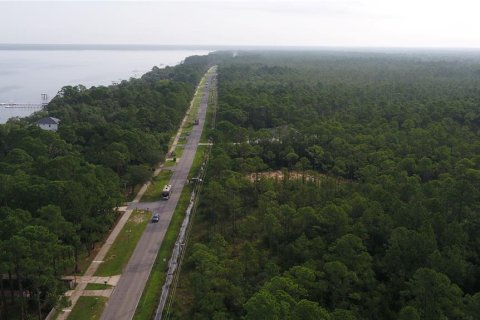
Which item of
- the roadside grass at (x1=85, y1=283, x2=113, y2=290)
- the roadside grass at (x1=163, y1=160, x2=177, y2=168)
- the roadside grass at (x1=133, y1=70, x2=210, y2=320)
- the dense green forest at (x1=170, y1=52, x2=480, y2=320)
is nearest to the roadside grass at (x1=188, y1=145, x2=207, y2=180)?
the roadside grass at (x1=163, y1=160, x2=177, y2=168)

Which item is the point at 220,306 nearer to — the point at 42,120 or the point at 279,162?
the point at 279,162

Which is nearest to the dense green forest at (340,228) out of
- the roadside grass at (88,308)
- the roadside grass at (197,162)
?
the roadside grass at (197,162)

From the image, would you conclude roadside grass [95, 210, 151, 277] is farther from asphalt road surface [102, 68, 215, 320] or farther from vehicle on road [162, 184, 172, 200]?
vehicle on road [162, 184, 172, 200]

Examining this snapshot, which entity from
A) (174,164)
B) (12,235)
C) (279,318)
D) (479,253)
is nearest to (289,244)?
(279,318)

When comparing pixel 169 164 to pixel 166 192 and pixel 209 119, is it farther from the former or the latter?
pixel 209 119

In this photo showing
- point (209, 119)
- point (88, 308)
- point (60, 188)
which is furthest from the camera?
point (209, 119)

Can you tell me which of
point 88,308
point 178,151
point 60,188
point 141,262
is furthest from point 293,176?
point 88,308

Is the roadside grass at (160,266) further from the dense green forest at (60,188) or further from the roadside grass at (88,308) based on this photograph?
the dense green forest at (60,188)
